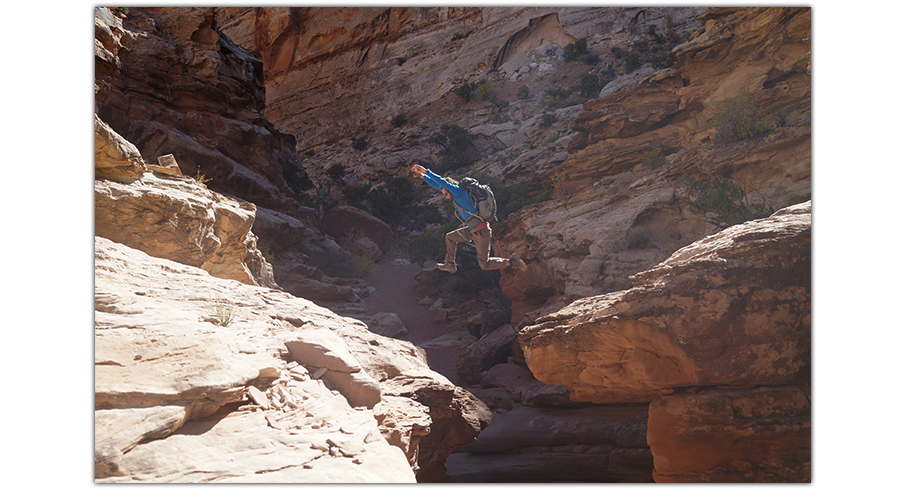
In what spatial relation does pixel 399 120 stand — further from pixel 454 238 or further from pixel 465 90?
pixel 454 238

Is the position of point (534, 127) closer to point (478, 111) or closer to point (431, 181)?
point (478, 111)

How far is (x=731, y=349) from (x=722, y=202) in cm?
505

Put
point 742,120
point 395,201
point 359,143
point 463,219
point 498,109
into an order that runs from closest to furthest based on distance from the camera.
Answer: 1. point 463,219
2. point 742,120
3. point 498,109
4. point 359,143
5. point 395,201

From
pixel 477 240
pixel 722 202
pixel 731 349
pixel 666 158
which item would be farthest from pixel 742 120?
pixel 731 349

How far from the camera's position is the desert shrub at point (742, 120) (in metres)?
9.59

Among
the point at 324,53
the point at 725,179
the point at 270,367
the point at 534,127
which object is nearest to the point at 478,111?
the point at 534,127

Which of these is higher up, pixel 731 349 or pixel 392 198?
pixel 392 198

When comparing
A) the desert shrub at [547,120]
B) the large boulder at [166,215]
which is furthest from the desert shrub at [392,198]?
the large boulder at [166,215]

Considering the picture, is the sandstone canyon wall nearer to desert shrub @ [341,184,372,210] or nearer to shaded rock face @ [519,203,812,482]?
shaded rock face @ [519,203,812,482]

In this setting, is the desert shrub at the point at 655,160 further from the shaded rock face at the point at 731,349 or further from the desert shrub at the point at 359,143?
the desert shrub at the point at 359,143

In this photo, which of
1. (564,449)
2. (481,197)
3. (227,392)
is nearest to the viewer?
(227,392)

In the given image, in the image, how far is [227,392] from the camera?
3.48m

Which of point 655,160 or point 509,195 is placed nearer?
point 655,160

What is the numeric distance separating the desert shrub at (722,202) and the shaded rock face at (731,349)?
11.2ft
